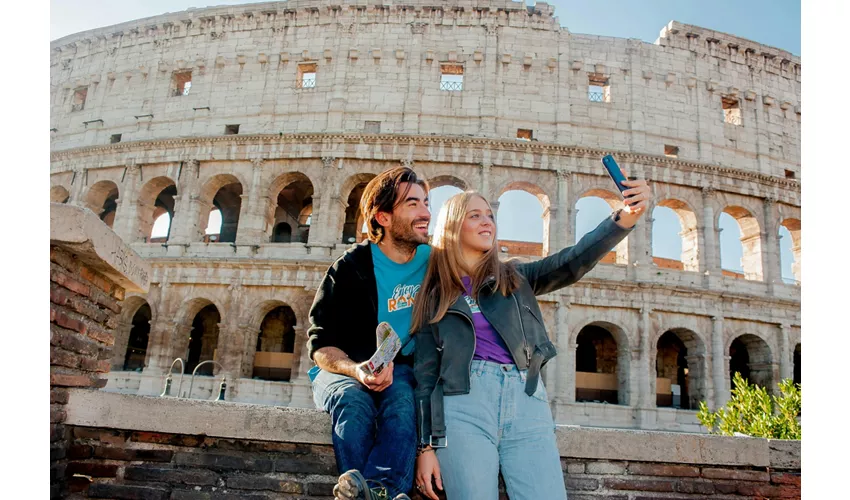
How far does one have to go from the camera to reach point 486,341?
294cm

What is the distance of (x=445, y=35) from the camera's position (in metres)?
20.2

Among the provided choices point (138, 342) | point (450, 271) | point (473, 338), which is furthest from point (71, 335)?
point (138, 342)

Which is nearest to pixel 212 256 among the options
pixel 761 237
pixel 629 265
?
pixel 629 265

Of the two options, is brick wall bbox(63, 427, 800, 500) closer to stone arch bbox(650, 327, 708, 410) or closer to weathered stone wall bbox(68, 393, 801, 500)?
weathered stone wall bbox(68, 393, 801, 500)

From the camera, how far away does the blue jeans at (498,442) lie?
2.56 metres

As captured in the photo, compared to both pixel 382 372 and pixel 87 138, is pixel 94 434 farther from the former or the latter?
pixel 87 138

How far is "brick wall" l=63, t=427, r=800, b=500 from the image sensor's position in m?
3.26

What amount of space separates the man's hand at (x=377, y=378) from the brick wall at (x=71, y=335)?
81.6 inches

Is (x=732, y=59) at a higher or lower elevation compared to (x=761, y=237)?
higher

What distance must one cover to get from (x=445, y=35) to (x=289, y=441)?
1939cm

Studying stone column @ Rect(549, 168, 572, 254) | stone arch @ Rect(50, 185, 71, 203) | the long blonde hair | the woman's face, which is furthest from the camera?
stone arch @ Rect(50, 185, 71, 203)

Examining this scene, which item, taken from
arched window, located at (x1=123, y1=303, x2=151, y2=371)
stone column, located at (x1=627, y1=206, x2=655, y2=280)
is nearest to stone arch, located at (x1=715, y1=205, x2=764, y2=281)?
stone column, located at (x1=627, y1=206, x2=655, y2=280)

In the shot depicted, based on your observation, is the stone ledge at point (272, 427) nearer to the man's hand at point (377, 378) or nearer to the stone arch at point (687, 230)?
the man's hand at point (377, 378)

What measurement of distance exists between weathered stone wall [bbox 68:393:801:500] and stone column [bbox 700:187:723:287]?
54.7ft
